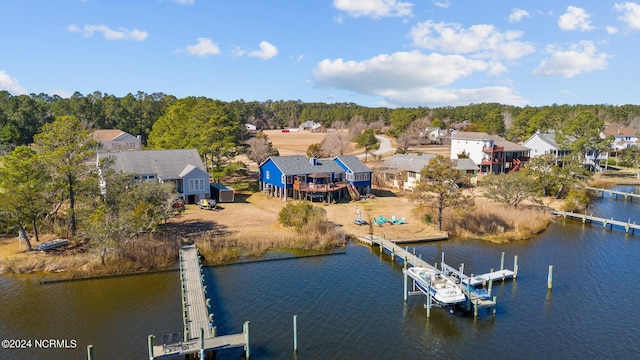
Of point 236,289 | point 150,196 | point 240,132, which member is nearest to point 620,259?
point 236,289

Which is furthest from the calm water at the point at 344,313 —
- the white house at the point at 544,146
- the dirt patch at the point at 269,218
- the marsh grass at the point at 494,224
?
the white house at the point at 544,146

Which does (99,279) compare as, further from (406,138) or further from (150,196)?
(406,138)

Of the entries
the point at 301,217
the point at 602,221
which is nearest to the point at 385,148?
the point at 602,221

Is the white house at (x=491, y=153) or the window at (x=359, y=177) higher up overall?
the white house at (x=491, y=153)

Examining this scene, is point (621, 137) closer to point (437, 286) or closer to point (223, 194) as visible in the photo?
point (223, 194)

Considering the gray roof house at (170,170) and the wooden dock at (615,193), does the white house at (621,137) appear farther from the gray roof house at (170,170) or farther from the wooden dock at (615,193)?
the gray roof house at (170,170)

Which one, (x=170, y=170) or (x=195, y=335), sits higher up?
(x=170, y=170)

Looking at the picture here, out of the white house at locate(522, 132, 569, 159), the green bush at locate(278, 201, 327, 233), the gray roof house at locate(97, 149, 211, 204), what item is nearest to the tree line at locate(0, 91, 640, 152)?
the gray roof house at locate(97, 149, 211, 204)
